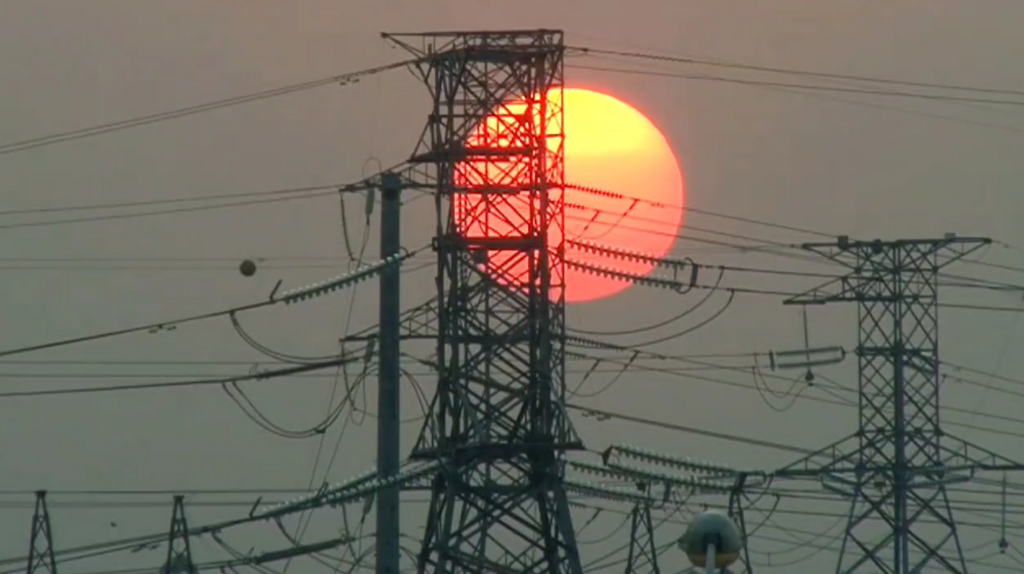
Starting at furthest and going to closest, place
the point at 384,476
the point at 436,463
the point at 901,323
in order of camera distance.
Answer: the point at 901,323, the point at 436,463, the point at 384,476

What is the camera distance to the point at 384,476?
200 ft

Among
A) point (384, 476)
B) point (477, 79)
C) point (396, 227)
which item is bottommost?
point (384, 476)

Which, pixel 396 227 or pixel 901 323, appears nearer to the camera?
pixel 396 227

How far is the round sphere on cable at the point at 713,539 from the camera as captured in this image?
39562 mm

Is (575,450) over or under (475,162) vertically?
under

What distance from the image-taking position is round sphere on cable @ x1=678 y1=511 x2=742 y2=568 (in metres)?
39.6

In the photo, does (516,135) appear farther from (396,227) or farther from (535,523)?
(535,523)

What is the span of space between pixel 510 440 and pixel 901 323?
1842 centimetres

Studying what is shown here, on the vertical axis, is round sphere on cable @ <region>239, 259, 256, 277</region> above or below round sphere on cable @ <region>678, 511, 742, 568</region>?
above

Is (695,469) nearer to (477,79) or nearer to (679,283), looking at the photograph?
(679,283)

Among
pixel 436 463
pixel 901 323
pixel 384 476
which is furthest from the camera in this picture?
pixel 901 323

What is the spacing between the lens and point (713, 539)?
3959cm

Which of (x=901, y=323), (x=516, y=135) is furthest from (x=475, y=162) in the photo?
(x=901, y=323)

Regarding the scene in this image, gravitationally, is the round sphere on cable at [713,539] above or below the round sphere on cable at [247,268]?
below
